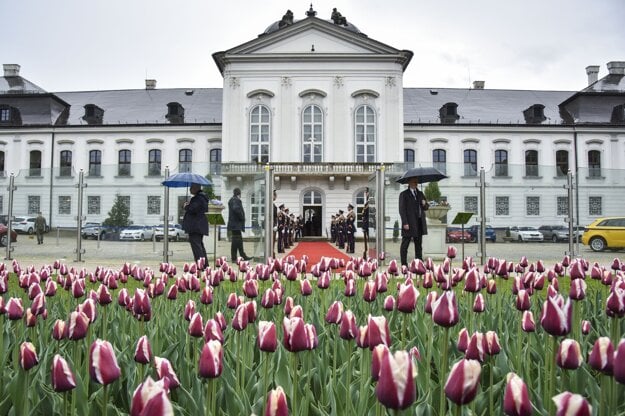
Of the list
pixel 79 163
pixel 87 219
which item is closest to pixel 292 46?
pixel 79 163

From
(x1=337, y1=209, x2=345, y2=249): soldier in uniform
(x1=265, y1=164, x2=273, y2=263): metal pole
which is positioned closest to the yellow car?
(x1=265, y1=164, x2=273, y2=263): metal pole

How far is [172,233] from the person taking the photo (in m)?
12.6

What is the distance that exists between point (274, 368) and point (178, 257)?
1086 cm

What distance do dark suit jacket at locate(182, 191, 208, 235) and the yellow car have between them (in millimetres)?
9541

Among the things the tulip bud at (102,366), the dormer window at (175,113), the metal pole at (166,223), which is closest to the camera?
the tulip bud at (102,366)

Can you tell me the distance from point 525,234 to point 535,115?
97.2 feet

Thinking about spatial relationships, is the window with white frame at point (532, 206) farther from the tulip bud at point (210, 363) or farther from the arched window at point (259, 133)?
the arched window at point (259, 133)

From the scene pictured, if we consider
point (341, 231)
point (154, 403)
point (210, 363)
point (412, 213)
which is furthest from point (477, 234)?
point (154, 403)

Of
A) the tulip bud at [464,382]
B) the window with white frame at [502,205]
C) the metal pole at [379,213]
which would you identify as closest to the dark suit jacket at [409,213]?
the metal pole at [379,213]

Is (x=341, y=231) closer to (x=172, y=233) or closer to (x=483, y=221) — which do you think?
(x=483, y=221)

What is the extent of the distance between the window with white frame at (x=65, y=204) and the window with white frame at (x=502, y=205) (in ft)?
34.4

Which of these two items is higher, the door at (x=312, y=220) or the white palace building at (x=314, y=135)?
the white palace building at (x=314, y=135)

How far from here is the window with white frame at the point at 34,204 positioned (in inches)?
539

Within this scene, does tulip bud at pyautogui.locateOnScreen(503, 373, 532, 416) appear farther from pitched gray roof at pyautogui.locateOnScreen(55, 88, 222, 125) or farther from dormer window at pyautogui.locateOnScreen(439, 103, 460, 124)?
dormer window at pyautogui.locateOnScreen(439, 103, 460, 124)
